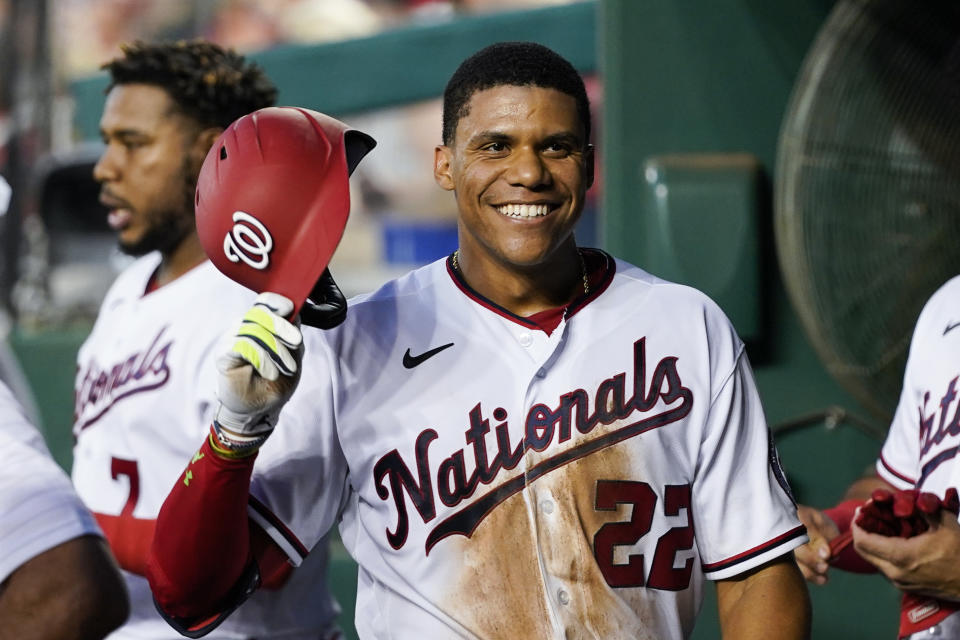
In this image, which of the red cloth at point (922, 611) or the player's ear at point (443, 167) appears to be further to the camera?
the red cloth at point (922, 611)

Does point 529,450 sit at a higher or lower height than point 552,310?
lower

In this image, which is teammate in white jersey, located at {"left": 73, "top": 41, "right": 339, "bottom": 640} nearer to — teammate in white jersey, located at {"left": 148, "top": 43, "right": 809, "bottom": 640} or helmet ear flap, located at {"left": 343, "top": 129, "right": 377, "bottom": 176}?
teammate in white jersey, located at {"left": 148, "top": 43, "right": 809, "bottom": 640}

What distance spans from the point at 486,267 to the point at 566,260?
130mm

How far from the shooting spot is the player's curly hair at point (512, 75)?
6.81 ft

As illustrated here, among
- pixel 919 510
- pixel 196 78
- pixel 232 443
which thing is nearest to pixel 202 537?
pixel 232 443

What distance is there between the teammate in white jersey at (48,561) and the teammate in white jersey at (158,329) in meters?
1.06

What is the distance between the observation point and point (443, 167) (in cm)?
221

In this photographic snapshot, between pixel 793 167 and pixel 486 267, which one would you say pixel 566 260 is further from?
pixel 793 167

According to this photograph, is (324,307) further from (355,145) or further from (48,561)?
(48,561)

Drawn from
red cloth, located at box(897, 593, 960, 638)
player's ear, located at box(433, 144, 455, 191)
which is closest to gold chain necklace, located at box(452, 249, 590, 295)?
player's ear, located at box(433, 144, 455, 191)

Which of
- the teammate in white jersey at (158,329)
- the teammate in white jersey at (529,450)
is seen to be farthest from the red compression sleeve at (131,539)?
the teammate in white jersey at (529,450)

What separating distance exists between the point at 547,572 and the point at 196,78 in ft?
5.83

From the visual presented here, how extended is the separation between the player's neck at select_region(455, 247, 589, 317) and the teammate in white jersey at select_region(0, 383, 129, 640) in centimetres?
81

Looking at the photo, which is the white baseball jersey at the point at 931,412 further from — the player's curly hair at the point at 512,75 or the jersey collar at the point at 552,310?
the player's curly hair at the point at 512,75
